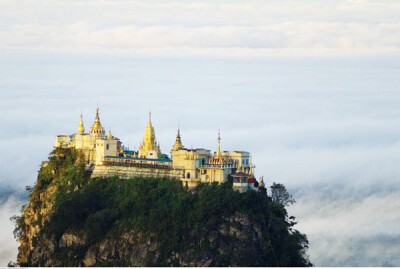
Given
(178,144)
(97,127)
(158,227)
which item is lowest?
(158,227)

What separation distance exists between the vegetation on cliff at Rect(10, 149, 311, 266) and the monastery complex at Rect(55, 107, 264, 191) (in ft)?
2.93

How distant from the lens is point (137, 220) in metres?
115

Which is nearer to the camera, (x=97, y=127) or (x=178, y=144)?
(x=178, y=144)

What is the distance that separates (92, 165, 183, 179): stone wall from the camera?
117688mm

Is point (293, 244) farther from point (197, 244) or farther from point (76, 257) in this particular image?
point (76, 257)

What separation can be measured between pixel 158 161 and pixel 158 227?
752 cm

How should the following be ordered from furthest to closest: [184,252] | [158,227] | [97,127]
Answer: [97,127]
[158,227]
[184,252]

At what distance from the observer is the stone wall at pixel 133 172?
11769 cm

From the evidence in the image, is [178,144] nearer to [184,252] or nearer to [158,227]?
[158,227]

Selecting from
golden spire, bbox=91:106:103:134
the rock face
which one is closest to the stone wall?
golden spire, bbox=91:106:103:134

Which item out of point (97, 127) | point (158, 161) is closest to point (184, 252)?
point (158, 161)

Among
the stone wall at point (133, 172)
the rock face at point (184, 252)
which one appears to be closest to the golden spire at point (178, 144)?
the stone wall at point (133, 172)

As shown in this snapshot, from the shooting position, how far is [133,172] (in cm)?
11956

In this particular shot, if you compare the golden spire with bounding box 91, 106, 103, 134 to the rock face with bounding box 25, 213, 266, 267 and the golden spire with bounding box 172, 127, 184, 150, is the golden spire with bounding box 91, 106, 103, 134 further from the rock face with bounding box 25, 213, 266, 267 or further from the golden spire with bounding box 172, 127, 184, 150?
the rock face with bounding box 25, 213, 266, 267
